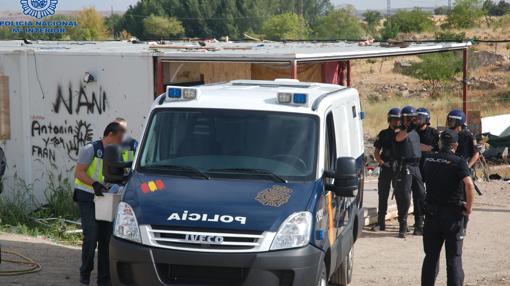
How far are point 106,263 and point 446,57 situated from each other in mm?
46193

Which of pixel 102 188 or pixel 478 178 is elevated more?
pixel 102 188

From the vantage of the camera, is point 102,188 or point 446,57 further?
point 446,57

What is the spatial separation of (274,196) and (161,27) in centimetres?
6257

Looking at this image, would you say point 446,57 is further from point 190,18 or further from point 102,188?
point 102,188

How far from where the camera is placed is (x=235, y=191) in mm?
7230

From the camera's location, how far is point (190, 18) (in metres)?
75.9

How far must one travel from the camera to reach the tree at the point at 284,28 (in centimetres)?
7156

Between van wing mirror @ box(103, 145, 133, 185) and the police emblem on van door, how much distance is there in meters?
1.39

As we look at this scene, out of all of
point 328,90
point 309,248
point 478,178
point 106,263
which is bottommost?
point 478,178

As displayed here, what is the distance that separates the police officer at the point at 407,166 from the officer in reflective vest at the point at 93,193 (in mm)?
5310

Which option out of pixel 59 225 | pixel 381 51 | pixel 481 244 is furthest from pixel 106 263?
pixel 381 51

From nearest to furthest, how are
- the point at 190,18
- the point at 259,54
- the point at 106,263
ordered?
the point at 106,263 → the point at 259,54 → the point at 190,18

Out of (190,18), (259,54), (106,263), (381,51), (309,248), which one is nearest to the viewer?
(309,248)

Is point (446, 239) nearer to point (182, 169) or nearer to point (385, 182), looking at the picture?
point (182, 169)
